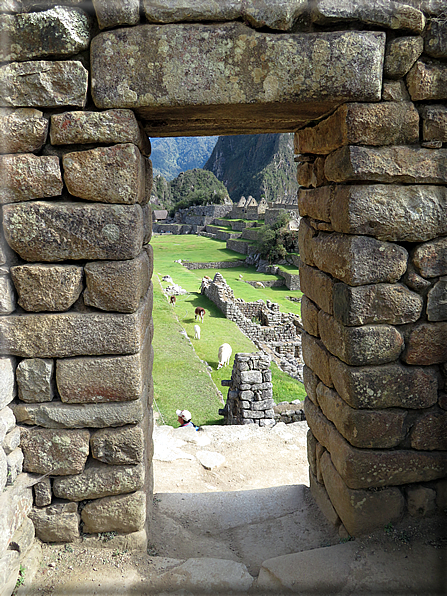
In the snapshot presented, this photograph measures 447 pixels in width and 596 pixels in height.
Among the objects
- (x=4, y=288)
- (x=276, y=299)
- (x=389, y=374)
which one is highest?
(x=4, y=288)

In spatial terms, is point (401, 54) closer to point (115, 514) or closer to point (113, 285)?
point (113, 285)

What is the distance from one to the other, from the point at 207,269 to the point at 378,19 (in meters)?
41.3

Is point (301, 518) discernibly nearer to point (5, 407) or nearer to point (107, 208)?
point (5, 407)

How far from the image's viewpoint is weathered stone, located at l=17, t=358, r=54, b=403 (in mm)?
3023

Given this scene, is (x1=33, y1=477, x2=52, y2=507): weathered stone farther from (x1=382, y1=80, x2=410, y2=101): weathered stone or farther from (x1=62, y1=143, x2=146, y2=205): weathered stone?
(x1=382, y1=80, x2=410, y2=101): weathered stone

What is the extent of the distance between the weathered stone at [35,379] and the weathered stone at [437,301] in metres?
2.59

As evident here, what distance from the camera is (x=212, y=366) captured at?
1630 centimetres

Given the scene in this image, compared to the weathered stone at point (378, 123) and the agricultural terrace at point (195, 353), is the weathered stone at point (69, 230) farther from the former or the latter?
the agricultural terrace at point (195, 353)

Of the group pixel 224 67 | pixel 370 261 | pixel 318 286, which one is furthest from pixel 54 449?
pixel 224 67

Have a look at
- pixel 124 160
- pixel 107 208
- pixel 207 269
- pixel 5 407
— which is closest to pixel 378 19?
pixel 124 160

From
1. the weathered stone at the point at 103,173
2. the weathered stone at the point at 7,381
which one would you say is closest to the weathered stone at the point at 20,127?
the weathered stone at the point at 103,173

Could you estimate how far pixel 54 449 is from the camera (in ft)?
10.2

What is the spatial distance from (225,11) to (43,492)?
3.37 metres

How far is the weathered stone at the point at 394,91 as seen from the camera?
115 inches
